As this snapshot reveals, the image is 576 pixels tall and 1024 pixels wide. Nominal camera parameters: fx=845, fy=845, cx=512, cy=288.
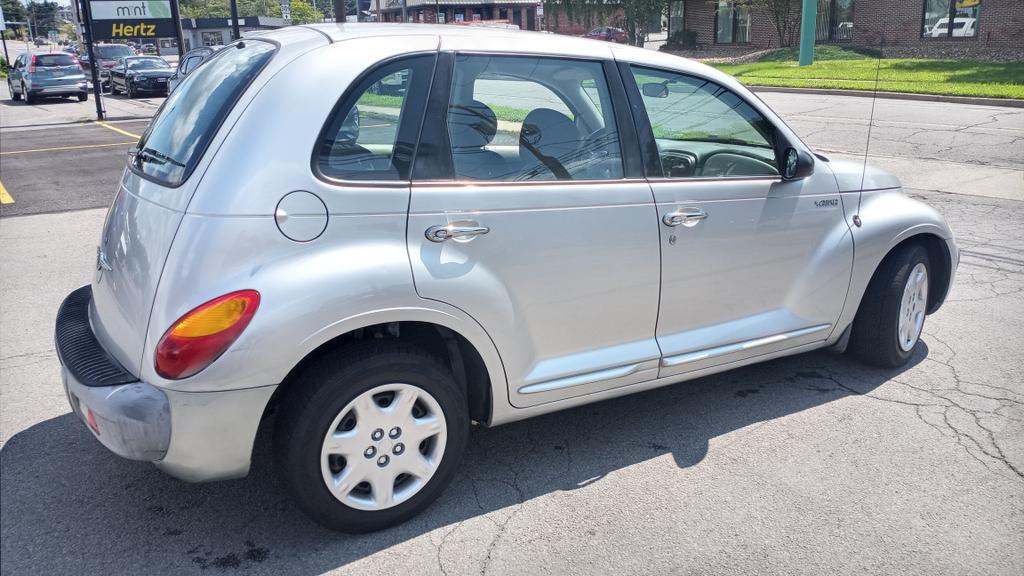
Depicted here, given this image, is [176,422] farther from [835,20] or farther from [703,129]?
[835,20]

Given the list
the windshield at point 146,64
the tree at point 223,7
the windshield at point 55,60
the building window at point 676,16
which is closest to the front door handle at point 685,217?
the windshield at point 146,64

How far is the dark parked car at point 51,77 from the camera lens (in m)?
27.6

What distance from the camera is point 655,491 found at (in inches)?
138

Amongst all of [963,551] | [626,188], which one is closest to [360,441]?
[626,188]

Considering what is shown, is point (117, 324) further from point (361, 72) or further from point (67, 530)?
point (361, 72)

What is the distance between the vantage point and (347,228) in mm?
2947

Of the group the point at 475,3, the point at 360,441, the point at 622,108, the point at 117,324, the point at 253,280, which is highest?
the point at 475,3

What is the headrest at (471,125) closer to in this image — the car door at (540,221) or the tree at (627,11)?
the car door at (540,221)

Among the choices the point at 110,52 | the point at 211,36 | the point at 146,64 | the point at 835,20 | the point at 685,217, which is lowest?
the point at 685,217

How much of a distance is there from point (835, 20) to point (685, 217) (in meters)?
37.4

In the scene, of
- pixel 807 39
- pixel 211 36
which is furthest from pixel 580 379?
pixel 211 36

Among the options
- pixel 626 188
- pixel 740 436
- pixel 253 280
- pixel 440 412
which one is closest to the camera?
pixel 253 280

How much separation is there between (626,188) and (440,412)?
1224 millimetres

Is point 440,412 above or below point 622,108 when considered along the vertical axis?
below
